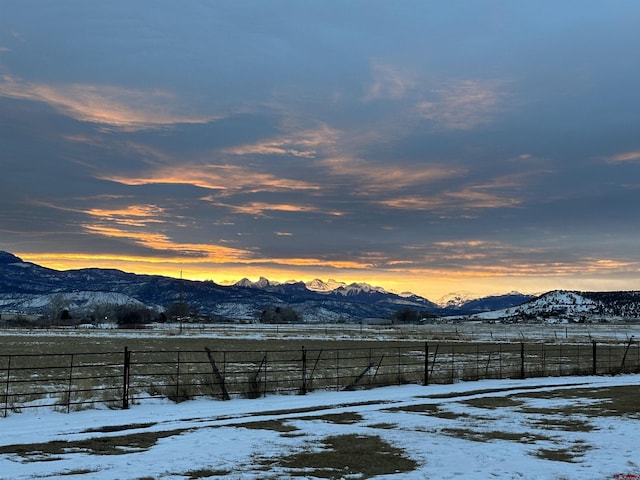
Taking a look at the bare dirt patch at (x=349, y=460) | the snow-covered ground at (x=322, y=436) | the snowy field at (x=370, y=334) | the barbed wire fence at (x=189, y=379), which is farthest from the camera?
the snowy field at (x=370, y=334)

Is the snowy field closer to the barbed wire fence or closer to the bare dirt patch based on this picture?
the barbed wire fence

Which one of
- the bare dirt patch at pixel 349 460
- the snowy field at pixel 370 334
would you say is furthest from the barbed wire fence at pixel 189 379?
the snowy field at pixel 370 334

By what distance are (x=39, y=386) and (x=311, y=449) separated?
647 inches

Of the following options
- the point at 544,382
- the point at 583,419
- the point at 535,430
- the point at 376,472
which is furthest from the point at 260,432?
the point at 544,382

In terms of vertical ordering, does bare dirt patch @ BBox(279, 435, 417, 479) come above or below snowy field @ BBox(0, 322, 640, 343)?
above

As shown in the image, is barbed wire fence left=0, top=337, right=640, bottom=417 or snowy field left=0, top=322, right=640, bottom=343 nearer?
barbed wire fence left=0, top=337, right=640, bottom=417

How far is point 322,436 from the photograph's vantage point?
14188mm

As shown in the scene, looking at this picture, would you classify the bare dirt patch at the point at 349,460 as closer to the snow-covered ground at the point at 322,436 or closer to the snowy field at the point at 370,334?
the snow-covered ground at the point at 322,436

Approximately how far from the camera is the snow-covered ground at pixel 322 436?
35.9 feet

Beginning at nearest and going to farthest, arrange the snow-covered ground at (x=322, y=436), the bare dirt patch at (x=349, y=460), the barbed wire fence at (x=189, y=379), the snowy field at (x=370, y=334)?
the bare dirt patch at (x=349, y=460) → the snow-covered ground at (x=322, y=436) → the barbed wire fence at (x=189, y=379) → the snowy field at (x=370, y=334)

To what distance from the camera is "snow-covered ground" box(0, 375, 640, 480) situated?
10.9m

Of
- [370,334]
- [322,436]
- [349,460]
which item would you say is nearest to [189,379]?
[322,436]

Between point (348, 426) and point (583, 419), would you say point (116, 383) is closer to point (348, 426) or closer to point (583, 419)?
point (348, 426)

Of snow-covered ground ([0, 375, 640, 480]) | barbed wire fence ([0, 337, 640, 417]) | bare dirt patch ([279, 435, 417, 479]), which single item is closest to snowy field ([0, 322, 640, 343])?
barbed wire fence ([0, 337, 640, 417])
